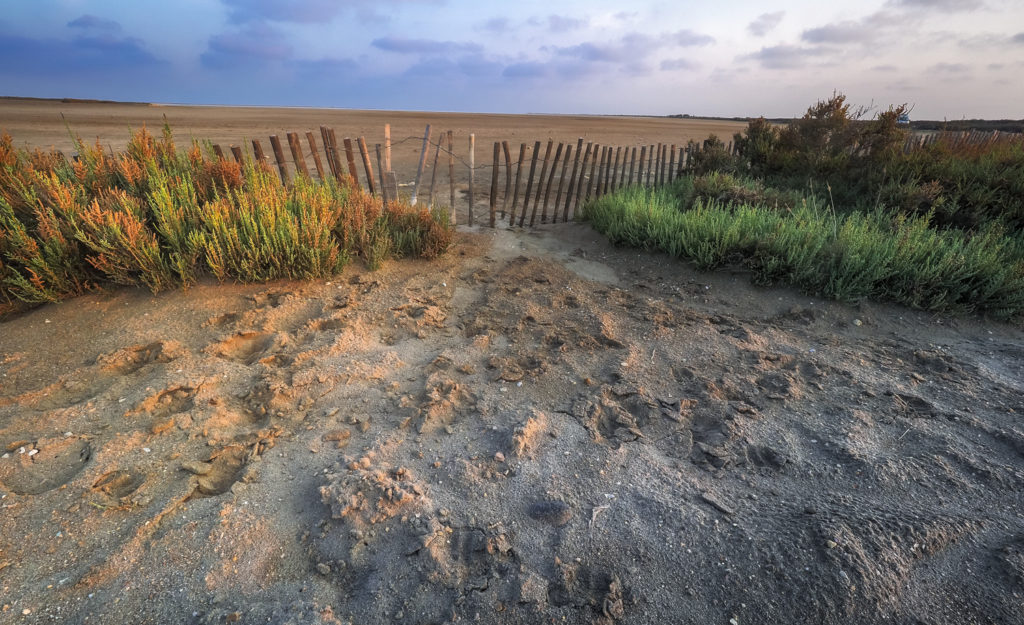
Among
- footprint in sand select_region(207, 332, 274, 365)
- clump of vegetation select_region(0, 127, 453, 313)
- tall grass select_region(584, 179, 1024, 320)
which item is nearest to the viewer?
footprint in sand select_region(207, 332, 274, 365)

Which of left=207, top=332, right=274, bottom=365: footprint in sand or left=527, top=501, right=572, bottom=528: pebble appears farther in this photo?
left=207, top=332, right=274, bottom=365: footprint in sand

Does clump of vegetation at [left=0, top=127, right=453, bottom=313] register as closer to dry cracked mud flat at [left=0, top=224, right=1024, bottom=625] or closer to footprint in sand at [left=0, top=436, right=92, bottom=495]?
dry cracked mud flat at [left=0, top=224, right=1024, bottom=625]

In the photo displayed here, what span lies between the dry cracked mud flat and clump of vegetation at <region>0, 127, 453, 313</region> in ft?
0.95

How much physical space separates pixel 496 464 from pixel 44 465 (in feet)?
8.27

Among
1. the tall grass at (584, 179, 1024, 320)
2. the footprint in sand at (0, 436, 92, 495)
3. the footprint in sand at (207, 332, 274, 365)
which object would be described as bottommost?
the footprint in sand at (0, 436, 92, 495)

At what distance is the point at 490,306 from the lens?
5.05 m

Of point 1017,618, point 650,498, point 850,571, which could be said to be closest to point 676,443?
point 650,498

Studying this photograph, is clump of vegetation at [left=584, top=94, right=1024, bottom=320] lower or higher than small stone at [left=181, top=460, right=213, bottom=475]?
higher

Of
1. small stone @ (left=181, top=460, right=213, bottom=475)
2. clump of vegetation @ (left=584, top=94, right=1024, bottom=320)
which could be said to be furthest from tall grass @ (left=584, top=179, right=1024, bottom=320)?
small stone @ (left=181, top=460, right=213, bottom=475)

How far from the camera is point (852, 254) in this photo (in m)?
5.40

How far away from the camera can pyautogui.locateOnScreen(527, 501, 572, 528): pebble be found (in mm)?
2557

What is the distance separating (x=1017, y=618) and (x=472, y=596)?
2.22 m

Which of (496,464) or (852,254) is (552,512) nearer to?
(496,464)

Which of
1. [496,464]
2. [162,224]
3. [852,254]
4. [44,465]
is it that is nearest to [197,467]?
[44,465]
